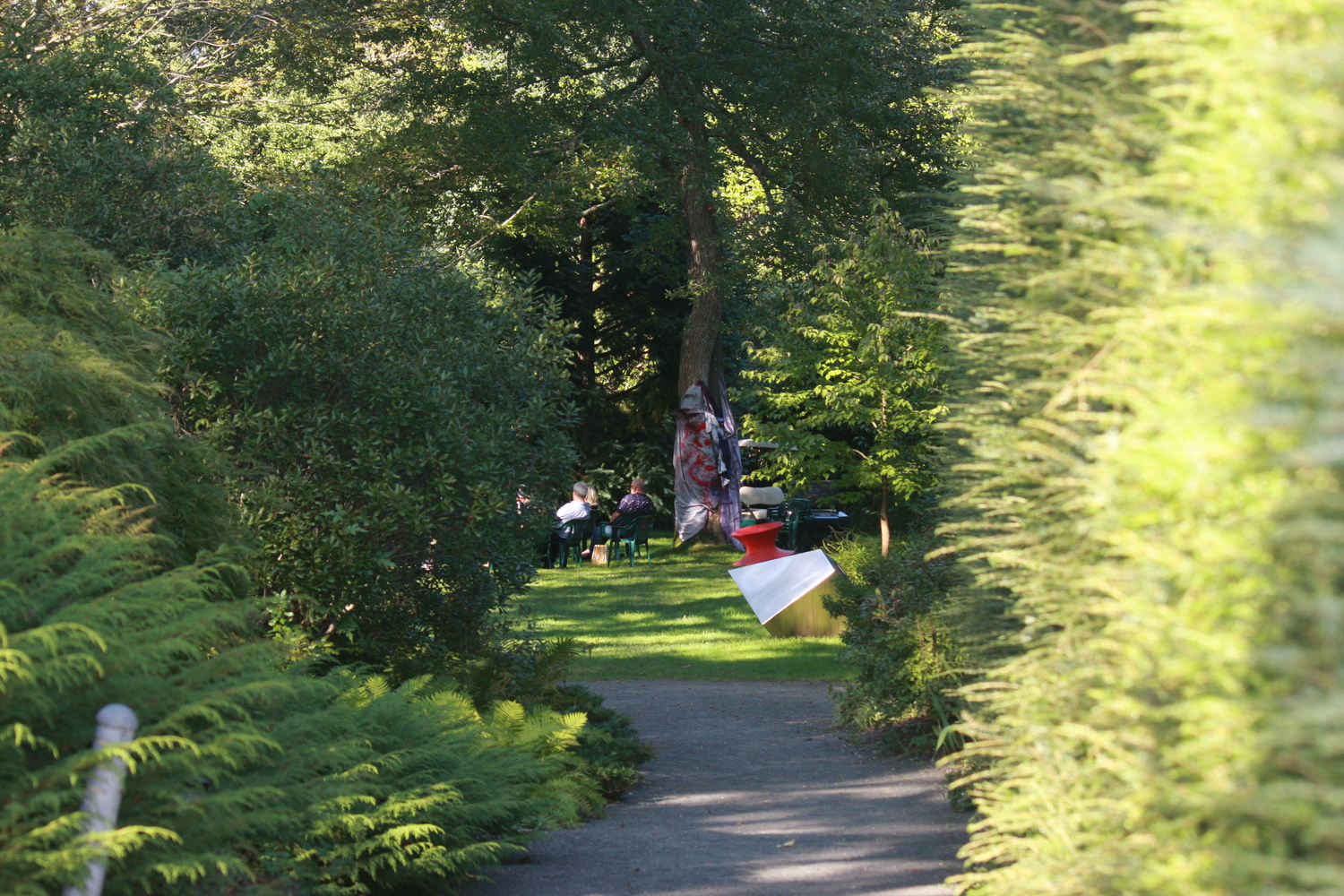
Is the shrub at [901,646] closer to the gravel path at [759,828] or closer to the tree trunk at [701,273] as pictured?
the gravel path at [759,828]

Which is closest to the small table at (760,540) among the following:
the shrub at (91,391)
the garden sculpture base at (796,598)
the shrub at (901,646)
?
the garden sculpture base at (796,598)

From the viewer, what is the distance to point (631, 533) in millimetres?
20703

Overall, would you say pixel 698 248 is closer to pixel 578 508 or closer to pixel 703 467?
pixel 703 467

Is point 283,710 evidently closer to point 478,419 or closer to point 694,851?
point 694,851

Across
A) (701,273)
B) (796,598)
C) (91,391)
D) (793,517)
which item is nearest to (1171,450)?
(91,391)

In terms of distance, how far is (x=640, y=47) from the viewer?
19000 millimetres

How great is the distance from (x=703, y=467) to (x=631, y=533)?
236 cm

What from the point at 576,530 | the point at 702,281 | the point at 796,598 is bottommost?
the point at 796,598

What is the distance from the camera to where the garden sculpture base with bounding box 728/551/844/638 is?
13.5 meters

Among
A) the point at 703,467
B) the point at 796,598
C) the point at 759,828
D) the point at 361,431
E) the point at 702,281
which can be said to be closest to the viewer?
the point at 759,828

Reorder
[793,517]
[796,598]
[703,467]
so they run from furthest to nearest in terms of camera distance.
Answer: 1. [703,467]
2. [793,517]
3. [796,598]

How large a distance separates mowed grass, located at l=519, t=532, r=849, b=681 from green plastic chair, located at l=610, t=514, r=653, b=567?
269mm

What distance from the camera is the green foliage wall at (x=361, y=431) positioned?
701 centimetres

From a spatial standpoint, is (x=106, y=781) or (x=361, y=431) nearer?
(x=106, y=781)
